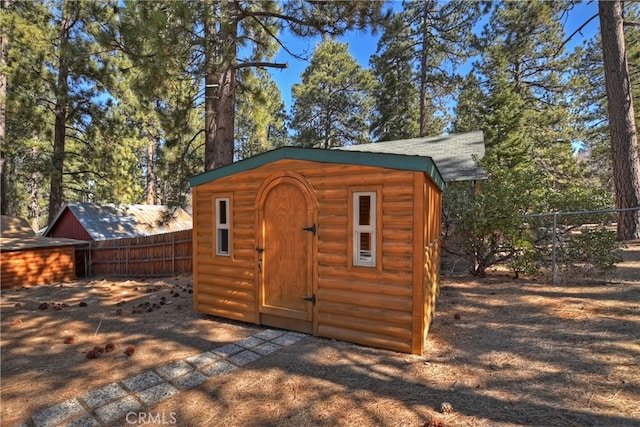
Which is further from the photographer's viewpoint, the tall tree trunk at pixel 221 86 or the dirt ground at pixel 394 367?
the tall tree trunk at pixel 221 86

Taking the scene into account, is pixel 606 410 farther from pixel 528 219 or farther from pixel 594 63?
pixel 594 63

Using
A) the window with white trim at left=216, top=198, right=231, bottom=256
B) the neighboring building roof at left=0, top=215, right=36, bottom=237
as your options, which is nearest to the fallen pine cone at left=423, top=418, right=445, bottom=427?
the window with white trim at left=216, top=198, right=231, bottom=256

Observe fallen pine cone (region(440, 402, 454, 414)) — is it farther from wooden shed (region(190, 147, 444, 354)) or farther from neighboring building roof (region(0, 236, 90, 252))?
neighboring building roof (region(0, 236, 90, 252))

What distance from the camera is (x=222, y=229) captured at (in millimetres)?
5113

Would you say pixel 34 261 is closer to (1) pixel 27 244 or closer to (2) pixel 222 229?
(1) pixel 27 244

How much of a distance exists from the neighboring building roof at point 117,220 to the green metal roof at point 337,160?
9565 mm

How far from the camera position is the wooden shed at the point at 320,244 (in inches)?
142

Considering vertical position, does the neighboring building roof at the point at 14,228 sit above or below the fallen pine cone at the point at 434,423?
above

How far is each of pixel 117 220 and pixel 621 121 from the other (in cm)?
1992

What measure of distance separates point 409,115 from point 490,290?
14898mm

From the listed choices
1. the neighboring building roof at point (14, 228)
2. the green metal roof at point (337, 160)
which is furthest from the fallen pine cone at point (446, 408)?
the neighboring building roof at point (14, 228)

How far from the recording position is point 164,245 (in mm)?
10531

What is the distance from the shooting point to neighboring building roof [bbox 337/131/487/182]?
892 centimetres

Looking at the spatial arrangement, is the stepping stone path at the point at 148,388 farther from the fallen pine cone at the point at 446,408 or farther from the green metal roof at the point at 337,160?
the green metal roof at the point at 337,160
